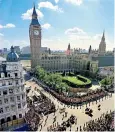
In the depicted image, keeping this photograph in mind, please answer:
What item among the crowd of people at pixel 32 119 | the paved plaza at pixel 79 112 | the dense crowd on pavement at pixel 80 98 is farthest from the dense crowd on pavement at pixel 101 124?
the dense crowd on pavement at pixel 80 98

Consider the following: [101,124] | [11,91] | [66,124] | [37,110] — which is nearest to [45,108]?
[37,110]

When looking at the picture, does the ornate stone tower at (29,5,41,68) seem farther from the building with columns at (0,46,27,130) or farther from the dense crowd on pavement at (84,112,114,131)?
the dense crowd on pavement at (84,112,114,131)

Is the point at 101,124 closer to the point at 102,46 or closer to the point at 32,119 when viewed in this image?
the point at 32,119

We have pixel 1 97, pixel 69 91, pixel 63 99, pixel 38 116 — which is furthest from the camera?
pixel 69 91

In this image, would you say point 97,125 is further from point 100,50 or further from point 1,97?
point 100,50

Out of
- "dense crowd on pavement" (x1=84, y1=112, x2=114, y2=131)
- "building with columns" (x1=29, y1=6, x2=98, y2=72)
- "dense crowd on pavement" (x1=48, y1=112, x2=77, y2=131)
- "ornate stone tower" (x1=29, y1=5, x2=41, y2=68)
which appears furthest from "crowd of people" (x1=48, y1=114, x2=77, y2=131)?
"ornate stone tower" (x1=29, y1=5, x2=41, y2=68)

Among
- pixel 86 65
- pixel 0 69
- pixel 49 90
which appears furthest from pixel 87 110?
pixel 86 65
